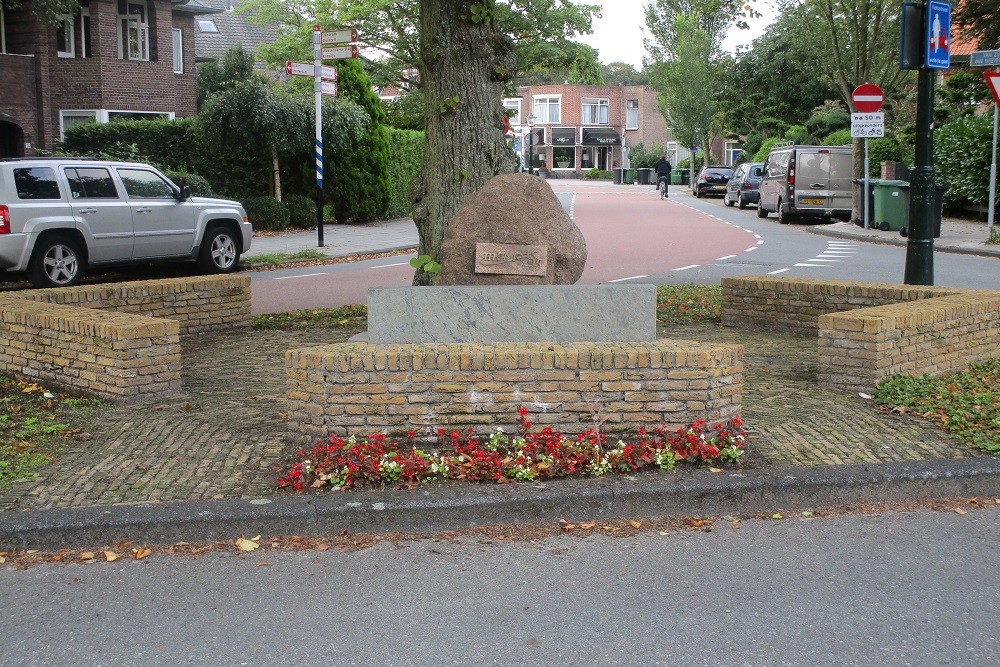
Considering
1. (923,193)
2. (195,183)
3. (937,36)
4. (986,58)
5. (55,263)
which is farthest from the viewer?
(195,183)

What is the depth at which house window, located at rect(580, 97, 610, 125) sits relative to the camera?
102312 millimetres

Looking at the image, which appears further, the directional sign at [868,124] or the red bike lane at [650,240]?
the directional sign at [868,124]

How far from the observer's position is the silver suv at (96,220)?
14.9 metres

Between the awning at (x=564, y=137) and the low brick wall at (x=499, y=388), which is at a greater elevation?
the awning at (x=564, y=137)

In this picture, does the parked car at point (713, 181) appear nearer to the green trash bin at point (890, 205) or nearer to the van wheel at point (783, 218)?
the van wheel at point (783, 218)

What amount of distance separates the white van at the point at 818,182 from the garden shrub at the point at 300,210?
42.3 feet

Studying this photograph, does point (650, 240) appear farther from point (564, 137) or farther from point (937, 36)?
point (564, 137)

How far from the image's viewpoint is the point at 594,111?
338 ft

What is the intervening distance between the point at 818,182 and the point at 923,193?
818 inches

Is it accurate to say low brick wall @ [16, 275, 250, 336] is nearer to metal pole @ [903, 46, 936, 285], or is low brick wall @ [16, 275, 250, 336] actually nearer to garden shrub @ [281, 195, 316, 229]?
metal pole @ [903, 46, 936, 285]

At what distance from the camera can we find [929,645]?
401 centimetres

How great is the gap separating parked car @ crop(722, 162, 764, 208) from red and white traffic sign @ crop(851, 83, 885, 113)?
41.4 ft

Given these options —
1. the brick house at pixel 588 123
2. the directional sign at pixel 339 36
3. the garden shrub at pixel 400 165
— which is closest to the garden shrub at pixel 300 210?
the garden shrub at pixel 400 165

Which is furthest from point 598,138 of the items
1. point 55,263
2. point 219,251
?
point 55,263
